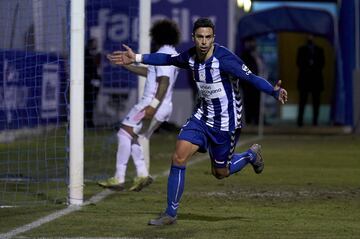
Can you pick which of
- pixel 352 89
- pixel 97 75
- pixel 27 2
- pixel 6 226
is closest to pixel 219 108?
pixel 6 226

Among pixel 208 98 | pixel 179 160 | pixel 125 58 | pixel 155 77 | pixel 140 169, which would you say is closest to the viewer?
pixel 179 160

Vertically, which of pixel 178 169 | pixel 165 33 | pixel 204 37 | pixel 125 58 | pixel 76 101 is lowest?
pixel 178 169

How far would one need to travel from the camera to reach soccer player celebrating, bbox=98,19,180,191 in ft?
A: 39.6

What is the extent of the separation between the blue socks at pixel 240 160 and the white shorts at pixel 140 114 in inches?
84.3

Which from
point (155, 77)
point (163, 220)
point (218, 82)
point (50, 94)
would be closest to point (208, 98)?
point (218, 82)

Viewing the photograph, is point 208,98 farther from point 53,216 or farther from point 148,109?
point 148,109

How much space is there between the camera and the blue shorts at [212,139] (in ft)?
30.7

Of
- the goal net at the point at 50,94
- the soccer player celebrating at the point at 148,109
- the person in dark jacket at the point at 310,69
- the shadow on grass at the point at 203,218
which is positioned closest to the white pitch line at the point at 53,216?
the goal net at the point at 50,94

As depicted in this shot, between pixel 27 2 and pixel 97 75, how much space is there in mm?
7249

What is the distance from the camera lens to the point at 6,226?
905cm

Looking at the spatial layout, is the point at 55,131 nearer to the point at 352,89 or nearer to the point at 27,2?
the point at 27,2

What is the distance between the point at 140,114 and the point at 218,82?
3096 mm

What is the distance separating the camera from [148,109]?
12156 millimetres

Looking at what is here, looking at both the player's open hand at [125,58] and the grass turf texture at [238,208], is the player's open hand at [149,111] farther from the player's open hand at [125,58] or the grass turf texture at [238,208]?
the player's open hand at [125,58]
